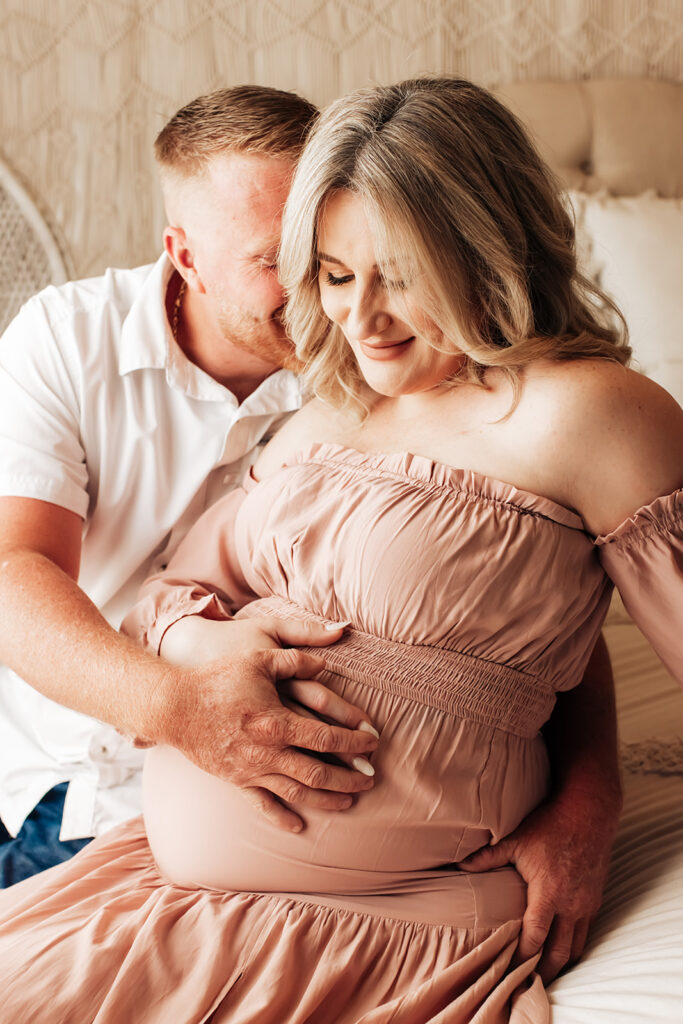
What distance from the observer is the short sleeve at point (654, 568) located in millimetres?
986

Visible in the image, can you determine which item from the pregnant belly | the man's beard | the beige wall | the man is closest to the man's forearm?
the man

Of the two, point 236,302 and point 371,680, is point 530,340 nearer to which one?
point 371,680

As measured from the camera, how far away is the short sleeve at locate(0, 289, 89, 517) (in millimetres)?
1392

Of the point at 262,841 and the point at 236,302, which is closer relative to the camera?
the point at 262,841

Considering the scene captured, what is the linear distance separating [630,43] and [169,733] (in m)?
1.95

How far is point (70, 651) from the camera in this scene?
1.19 meters

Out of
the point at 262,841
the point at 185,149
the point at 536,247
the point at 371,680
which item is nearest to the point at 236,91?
the point at 185,149

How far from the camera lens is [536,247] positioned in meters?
1.13

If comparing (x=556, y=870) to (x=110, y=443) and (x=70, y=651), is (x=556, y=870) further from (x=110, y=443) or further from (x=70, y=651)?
(x=110, y=443)

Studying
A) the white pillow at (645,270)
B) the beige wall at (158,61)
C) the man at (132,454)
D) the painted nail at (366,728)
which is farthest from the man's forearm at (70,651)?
the white pillow at (645,270)

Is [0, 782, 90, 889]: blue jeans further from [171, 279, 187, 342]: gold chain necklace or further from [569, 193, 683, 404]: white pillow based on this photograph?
[569, 193, 683, 404]: white pillow

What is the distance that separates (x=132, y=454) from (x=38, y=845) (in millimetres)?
578

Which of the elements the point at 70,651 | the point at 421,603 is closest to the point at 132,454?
the point at 70,651

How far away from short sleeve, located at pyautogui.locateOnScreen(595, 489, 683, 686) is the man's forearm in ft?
1.60
